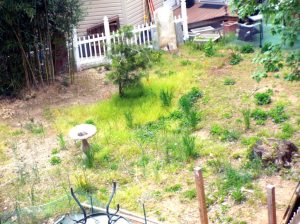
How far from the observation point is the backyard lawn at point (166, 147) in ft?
25.6

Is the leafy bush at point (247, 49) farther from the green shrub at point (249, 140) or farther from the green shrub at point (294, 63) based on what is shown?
the green shrub at point (294, 63)

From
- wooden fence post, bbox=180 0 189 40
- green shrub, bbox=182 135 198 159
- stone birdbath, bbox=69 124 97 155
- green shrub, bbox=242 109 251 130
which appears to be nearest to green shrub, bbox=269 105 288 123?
green shrub, bbox=242 109 251 130

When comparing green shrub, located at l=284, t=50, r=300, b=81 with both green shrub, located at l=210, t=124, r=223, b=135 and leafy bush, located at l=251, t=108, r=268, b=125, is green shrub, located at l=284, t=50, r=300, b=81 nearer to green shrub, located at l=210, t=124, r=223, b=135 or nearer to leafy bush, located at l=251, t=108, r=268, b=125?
green shrub, located at l=210, t=124, r=223, b=135

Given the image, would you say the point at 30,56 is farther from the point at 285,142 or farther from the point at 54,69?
the point at 285,142

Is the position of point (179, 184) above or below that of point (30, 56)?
below

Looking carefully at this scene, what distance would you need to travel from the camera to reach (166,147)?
9.14m

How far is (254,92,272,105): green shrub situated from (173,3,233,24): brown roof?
5.83 meters

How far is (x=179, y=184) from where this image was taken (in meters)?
8.20

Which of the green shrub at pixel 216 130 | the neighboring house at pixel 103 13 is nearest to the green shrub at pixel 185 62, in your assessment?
the neighboring house at pixel 103 13

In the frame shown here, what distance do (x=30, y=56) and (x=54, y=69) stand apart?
0.88m

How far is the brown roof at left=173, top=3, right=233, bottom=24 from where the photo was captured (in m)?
16.1

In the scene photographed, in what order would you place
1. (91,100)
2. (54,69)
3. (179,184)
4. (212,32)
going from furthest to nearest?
(212,32) → (54,69) → (91,100) → (179,184)

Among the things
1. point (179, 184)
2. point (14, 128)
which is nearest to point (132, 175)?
point (179, 184)

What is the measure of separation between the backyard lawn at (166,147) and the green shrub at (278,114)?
2 cm
